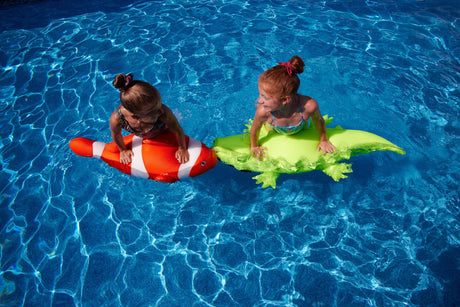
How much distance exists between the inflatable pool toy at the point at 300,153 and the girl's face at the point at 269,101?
0.54 metres

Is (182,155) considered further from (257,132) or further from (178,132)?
(257,132)

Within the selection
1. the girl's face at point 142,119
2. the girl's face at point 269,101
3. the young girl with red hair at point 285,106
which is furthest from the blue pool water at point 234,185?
the girl's face at point 269,101

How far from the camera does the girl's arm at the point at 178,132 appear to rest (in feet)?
9.81

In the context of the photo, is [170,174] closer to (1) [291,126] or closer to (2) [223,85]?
(1) [291,126]

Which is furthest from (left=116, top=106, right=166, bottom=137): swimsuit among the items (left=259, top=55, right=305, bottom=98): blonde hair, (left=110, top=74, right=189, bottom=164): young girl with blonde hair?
(left=259, top=55, right=305, bottom=98): blonde hair

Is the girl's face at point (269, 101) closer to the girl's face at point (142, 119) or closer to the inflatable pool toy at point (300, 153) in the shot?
the inflatable pool toy at point (300, 153)

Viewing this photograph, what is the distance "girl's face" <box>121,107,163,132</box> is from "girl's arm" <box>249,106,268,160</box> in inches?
34.9

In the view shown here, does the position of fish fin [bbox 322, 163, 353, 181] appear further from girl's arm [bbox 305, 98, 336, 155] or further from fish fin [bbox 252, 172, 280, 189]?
fish fin [bbox 252, 172, 280, 189]

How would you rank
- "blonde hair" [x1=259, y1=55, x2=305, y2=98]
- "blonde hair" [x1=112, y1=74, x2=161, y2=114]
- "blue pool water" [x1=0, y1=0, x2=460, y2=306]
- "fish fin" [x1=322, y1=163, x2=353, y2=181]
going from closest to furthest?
"blonde hair" [x1=112, y1=74, x2=161, y2=114] → "blonde hair" [x1=259, y1=55, x2=305, y2=98] → "blue pool water" [x1=0, y1=0, x2=460, y2=306] → "fish fin" [x1=322, y1=163, x2=353, y2=181]

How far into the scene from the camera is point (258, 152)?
330 centimetres

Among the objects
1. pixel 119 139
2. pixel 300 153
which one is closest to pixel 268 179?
pixel 300 153

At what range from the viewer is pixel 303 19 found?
227 inches

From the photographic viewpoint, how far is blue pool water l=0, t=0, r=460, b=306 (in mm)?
3107

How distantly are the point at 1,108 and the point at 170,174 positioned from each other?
3.32 meters
